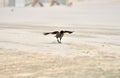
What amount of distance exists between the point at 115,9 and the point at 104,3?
8.72 ft

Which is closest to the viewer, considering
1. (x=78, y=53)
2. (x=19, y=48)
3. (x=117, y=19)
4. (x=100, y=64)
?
(x=100, y=64)

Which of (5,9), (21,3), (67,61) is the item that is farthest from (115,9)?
(67,61)

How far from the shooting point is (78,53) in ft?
36.3

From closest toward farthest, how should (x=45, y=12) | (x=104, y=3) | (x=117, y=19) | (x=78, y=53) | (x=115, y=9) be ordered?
(x=78, y=53)
(x=117, y=19)
(x=115, y=9)
(x=104, y=3)
(x=45, y=12)

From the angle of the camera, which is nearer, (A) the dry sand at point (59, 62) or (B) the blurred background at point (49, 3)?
(A) the dry sand at point (59, 62)

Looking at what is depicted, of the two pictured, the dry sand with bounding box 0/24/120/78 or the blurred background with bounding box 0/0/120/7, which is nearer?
the dry sand with bounding box 0/24/120/78

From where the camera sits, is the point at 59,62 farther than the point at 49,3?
No

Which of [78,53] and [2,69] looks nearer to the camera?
[2,69]

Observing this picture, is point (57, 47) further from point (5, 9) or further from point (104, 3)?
point (5, 9)

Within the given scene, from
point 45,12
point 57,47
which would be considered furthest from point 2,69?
point 45,12

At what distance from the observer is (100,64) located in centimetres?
913

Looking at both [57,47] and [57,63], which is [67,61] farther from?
[57,47]

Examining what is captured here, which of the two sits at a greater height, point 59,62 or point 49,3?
point 59,62

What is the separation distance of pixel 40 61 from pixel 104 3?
2321 cm
